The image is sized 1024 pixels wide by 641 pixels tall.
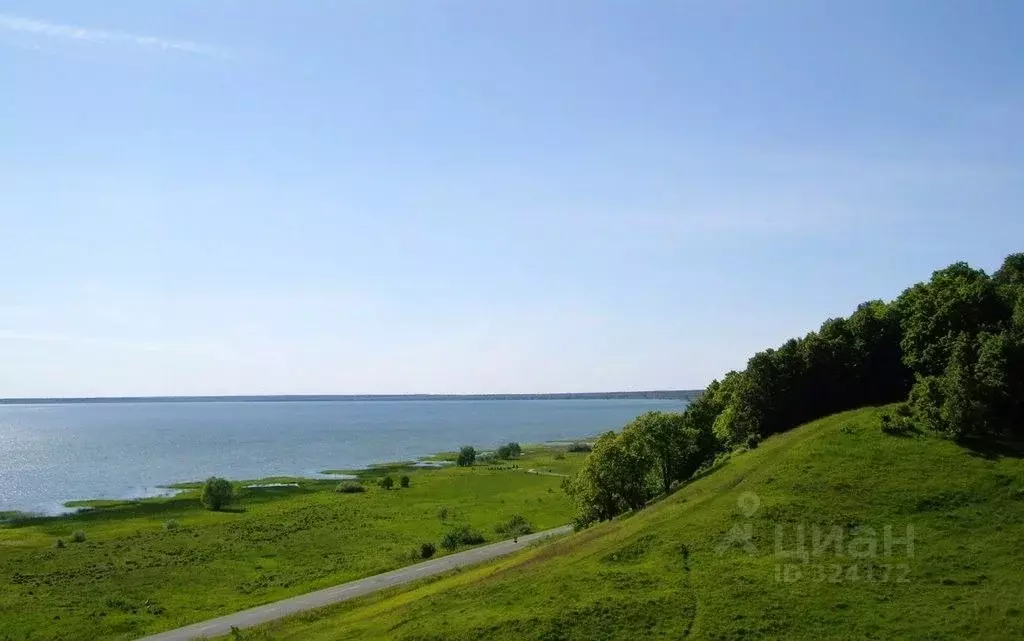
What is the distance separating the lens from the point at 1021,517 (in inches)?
Result: 1865

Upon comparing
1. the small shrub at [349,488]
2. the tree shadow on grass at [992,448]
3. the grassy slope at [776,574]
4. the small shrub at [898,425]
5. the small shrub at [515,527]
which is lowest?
the small shrub at [349,488]

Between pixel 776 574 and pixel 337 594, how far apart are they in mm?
40562

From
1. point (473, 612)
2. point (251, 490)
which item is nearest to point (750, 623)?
point (473, 612)

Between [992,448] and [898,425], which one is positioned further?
[898,425]

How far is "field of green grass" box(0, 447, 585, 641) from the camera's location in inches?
2699

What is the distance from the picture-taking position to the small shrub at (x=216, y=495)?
130 meters

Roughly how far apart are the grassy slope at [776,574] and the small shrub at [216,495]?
261 ft

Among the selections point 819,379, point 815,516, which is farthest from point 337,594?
point 819,379

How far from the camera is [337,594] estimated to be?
68.0 meters

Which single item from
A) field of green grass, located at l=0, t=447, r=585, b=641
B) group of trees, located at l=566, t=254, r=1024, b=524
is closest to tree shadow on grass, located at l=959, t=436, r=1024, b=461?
group of trees, located at l=566, t=254, r=1024, b=524

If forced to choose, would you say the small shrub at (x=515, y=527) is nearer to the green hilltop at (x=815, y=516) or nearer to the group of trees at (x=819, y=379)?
the group of trees at (x=819, y=379)

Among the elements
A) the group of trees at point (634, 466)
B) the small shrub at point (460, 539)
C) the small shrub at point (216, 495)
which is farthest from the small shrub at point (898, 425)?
the small shrub at point (216, 495)

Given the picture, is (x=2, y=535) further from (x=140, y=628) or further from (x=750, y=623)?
(x=750, y=623)

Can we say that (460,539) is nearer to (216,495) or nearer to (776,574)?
(776,574)
